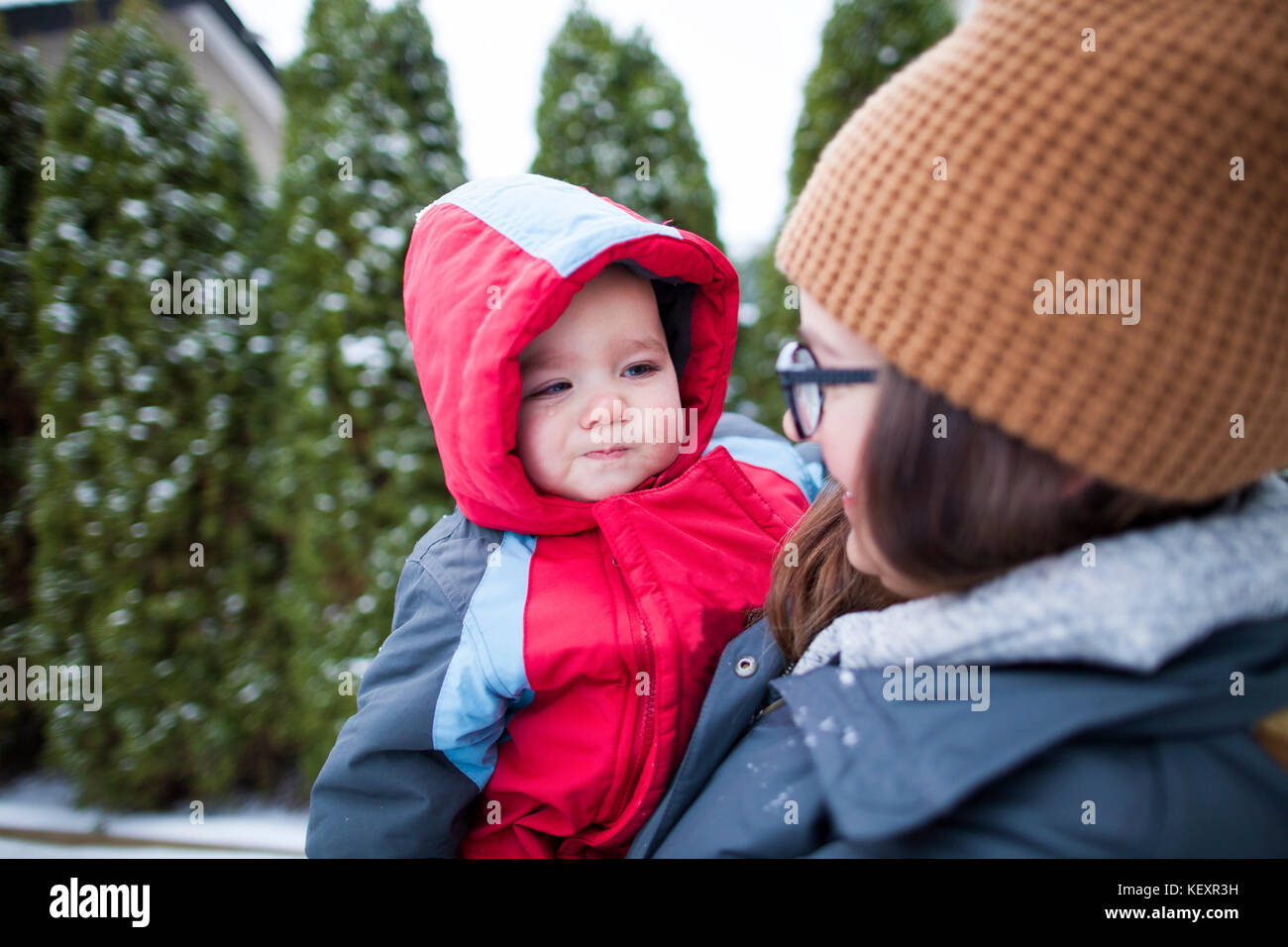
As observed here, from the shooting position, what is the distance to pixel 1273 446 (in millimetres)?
861

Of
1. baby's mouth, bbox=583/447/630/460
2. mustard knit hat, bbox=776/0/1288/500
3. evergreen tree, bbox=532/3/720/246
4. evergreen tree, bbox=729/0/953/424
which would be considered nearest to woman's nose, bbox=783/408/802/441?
mustard knit hat, bbox=776/0/1288/500

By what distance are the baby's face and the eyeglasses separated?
0.42 metres

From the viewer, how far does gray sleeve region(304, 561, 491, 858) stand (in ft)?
4.31

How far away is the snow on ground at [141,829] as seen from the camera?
10.6ft

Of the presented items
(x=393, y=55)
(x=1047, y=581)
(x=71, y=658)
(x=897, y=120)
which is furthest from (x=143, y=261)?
(x=1047, y=581)

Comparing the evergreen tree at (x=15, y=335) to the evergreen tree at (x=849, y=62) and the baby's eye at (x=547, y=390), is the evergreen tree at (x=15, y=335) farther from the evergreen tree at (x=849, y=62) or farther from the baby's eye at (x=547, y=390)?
the evergreen tree at (x=849, y=62)

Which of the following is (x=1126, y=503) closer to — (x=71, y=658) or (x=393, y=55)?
(x=393, y=55)

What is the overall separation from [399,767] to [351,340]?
2.27 m

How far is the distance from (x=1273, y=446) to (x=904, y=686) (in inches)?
21.9

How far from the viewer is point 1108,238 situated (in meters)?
0.80

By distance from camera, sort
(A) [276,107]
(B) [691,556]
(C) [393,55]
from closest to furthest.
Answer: (B) [691,556] → (C) [393,55] → (A) [276,107]

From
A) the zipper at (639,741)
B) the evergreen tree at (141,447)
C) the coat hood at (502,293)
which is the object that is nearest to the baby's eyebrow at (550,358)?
the coat hood at (502,293)

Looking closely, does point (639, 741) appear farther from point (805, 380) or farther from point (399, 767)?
point (805, 380)

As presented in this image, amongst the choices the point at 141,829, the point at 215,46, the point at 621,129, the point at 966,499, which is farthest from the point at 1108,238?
the point at 215,46
